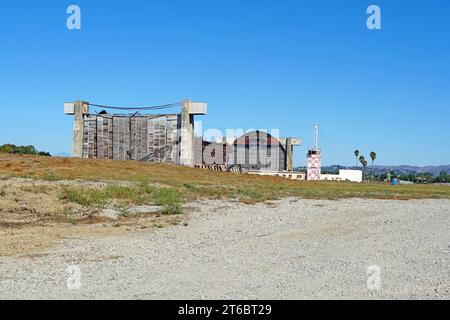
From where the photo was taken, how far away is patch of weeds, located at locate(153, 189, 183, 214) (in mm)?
18094

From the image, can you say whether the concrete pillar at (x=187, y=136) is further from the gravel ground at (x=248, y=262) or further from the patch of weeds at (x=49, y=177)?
the gravel ground at (x=248, y=262)

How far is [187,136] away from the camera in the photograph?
127ft

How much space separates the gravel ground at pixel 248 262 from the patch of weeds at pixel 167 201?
1488 millimetres

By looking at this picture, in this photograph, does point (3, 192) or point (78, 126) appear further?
point (78, 126)

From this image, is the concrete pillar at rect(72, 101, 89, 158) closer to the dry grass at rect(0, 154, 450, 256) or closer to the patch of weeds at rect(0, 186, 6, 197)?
the dry grass at rect(0, 154, 450, 256)

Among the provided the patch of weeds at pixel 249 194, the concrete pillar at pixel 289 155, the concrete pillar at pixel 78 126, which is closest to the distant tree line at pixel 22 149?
the concrete pillar at pixel 78 126

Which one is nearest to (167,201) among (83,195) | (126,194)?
(126,194)

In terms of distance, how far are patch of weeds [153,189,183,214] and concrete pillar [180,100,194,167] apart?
15.7 metres

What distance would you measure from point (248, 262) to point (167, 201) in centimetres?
1043

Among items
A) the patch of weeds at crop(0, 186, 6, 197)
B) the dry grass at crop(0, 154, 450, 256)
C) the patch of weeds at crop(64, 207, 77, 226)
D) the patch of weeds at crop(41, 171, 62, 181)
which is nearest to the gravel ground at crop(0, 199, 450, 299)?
the dry grass at crop(0, 154, 450, 256)

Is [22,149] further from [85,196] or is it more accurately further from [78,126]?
[85,196]

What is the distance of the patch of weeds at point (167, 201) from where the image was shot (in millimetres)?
18094
